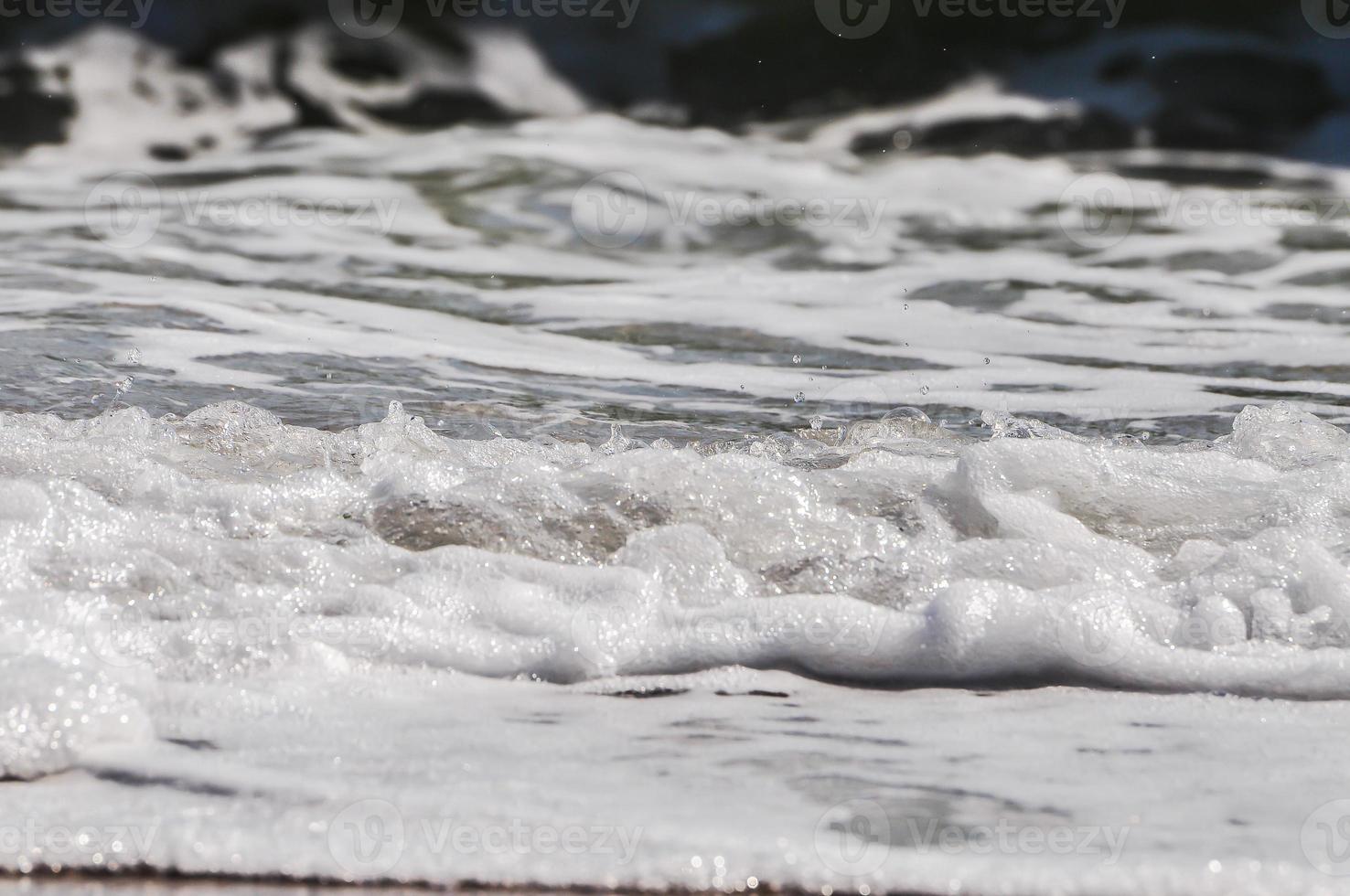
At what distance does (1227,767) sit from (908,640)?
546 mm

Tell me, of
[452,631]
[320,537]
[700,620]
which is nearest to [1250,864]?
[700,620]

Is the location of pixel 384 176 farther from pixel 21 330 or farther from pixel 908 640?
pixel 908 640

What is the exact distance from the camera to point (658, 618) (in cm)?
211

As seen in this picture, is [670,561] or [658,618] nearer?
[658,618]

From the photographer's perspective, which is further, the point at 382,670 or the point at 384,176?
the point at 384,176

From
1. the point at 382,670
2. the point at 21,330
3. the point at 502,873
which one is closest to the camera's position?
the point at 502,873

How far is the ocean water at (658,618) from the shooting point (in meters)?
1.34

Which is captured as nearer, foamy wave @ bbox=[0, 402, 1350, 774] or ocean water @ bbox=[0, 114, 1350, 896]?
ocean water @ bbox=[0, 114, 1350, 896]

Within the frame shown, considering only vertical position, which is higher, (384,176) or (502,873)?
(384,176)

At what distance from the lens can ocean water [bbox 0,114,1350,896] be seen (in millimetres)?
1338

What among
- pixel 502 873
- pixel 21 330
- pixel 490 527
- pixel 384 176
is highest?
pixel 384 176

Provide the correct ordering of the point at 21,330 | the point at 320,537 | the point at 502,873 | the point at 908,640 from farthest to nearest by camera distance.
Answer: the point at 21,330
the point at 320,537
the point at 908,640
the point at 502,873

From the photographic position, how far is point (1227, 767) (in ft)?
5.34

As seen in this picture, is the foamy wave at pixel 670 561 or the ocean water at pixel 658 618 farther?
the foamy wave at pixel 670 561
